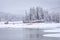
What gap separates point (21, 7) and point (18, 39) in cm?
374

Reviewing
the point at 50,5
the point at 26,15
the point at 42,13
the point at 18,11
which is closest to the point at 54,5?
the point at 50,5

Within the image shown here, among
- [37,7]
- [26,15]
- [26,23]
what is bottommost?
[26,23]

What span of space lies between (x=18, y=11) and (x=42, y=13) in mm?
1466

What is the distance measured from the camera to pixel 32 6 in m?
6.62

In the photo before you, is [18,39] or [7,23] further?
[7,23]

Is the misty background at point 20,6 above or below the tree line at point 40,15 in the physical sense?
above

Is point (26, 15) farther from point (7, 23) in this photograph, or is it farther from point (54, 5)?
point (54, 5)

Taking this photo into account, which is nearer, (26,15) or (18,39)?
(18,39)

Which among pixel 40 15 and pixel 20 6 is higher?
pixel 20 6

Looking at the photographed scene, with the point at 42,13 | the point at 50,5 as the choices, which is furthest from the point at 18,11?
the point at 50,5

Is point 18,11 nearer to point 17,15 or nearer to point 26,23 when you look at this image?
point 17,15

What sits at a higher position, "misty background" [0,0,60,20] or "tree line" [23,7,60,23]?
"misty background" [0,0,60,20]

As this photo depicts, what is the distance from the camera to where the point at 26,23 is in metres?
6.79

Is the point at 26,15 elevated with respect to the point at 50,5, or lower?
lower
